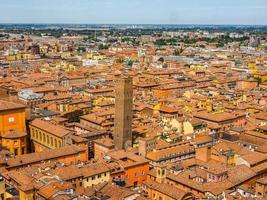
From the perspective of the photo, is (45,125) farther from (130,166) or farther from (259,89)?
(259,89)

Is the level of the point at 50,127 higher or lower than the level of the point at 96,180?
higher

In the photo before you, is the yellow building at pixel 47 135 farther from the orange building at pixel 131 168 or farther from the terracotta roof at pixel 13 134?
the orange building at pixel 131 168

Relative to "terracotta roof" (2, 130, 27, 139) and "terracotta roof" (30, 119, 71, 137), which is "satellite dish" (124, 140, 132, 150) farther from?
"terracotta roof" (2, 130, 27, 139)

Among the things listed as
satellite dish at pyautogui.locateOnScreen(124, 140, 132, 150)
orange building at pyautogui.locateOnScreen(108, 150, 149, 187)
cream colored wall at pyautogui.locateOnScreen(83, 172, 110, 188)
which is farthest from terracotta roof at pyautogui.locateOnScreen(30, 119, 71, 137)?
cream colored wall at pyautogui.locateOnScreen(83, 172, 110, 188)

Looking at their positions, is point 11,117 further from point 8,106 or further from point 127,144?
point 127,144

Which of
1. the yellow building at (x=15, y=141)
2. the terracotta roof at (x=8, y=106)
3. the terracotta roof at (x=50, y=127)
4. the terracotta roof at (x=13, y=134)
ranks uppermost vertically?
the terracotta roof at (x=8, y=106)

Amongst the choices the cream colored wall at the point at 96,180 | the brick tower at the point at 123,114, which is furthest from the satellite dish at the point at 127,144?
the cream colored wall at the point at 96,180

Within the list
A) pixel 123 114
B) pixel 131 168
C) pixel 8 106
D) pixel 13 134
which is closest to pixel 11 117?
pixel 8 106

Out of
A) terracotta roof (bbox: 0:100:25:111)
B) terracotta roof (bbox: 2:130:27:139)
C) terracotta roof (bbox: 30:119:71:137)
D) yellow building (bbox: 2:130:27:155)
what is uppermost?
terracotta roof (bbox: 0:100:25:111)
